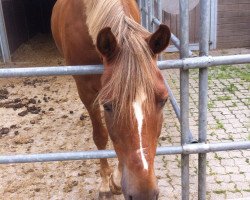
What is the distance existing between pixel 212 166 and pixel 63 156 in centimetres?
177

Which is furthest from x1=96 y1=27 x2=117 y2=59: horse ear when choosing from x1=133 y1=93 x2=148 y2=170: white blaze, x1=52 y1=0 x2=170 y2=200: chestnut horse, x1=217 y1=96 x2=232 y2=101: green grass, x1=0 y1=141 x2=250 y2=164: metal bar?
x1=217 y1=96 x2=232 y2=101: green grass

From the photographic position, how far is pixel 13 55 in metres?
7.34

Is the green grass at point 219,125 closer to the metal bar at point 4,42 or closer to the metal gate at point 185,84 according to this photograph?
the metal gate at point 185,84

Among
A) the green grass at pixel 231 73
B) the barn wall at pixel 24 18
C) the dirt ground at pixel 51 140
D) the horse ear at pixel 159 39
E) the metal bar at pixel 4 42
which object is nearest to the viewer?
the horse ear at pixel 159 39

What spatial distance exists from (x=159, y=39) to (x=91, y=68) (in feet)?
1.38

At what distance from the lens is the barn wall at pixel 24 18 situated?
7452mm

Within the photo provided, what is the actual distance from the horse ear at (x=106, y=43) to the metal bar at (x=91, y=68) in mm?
210

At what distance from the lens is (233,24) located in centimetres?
712

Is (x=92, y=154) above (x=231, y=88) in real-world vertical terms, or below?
above

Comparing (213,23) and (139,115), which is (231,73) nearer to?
(213,23)

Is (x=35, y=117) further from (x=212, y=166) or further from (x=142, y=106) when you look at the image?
(x=142, y=106)

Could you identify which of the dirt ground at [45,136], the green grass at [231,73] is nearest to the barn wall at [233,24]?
the green grass at [231,73]

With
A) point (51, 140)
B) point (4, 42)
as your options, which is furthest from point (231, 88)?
point (4, 42)


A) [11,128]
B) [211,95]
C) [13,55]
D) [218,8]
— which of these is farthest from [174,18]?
[11,128]
